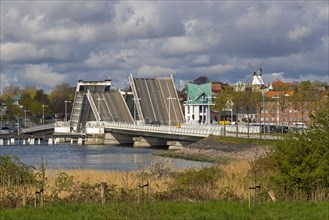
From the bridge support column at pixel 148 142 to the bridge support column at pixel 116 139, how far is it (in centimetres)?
387

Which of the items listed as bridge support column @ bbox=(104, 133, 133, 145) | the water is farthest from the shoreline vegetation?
bridge support column @ bbox=(104, 133, 133, 145)

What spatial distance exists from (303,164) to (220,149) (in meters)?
47.2

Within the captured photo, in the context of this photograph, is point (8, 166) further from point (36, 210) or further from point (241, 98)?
point (241, 98)

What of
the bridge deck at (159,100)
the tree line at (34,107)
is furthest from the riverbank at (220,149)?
the tree line at (34,107)

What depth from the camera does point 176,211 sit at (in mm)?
17203

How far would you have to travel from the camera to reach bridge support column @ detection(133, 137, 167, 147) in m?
98.5

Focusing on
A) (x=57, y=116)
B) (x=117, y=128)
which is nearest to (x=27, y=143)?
(x=117, y=128)

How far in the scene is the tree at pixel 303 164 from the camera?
2144 centimetres

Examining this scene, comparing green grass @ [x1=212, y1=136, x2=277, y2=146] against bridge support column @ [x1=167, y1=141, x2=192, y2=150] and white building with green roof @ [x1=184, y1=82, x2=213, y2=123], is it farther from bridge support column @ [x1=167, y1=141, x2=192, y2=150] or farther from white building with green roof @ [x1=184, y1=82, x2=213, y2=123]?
white building with green roof @ [x1=184, y1=82, x2=213, y2=123]

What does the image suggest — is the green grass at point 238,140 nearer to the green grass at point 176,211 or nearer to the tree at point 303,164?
the tree at point 303,164

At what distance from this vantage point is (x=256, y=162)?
2798cm

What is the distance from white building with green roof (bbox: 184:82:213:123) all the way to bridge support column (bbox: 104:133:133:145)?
67.2ft

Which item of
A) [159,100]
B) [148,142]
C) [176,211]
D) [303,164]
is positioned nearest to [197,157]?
[148,142]

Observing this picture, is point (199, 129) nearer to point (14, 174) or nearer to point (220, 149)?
point (220, 149)
